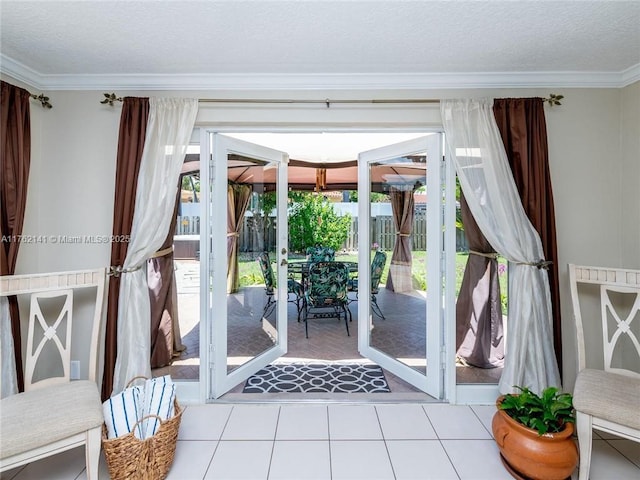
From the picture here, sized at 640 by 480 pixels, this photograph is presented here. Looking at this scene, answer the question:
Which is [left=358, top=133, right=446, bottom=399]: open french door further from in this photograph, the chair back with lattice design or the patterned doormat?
the chair back with lattice design

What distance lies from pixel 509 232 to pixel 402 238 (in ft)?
2.82

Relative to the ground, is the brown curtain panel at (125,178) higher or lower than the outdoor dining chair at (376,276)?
higher

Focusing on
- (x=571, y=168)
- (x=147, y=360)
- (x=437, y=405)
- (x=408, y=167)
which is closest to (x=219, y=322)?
(x=147, y=360)

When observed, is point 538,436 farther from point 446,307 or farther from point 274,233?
point 274,233

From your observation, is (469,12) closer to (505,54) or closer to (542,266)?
(505,54)

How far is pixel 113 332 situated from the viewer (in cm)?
219

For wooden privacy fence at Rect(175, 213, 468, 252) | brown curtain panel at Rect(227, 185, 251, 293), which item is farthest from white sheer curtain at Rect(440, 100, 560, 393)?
brown curtain panel at Rect(227, 185, 251, 293)

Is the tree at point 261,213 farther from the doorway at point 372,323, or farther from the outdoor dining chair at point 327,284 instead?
the outdoor dining chair at point 327,284

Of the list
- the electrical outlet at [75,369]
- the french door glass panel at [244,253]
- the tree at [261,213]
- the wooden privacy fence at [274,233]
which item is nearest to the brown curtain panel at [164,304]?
the wooden privacy fence at [274,233]

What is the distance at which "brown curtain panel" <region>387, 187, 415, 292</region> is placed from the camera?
272 cm

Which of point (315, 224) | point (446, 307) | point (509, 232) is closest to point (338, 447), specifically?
point (446, 307)

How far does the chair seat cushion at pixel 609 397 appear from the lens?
151cm

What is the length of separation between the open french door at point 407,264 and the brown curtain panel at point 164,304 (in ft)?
5.68

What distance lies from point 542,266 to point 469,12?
1.65 meters
